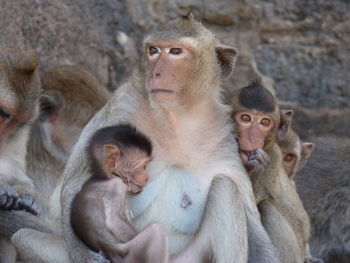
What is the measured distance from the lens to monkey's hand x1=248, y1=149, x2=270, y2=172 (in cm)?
583

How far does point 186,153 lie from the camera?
562 centimetres

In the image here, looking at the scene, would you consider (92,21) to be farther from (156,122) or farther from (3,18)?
(156,122)

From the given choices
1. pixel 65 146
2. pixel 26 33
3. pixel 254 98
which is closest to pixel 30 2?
pixel 26 33

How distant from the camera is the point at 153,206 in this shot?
5.46 meters

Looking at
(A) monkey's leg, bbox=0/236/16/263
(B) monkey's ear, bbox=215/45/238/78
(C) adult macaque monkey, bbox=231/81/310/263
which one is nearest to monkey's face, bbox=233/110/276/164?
(C) adult macaque monkey, bbox=231/81/310/263

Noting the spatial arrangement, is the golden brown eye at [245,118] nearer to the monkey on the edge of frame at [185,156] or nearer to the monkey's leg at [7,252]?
the monkey on the edge of frame at [185,156]

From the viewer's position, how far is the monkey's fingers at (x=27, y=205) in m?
6.10

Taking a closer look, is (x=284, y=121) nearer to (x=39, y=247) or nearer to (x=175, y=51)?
(x=175, y=51)

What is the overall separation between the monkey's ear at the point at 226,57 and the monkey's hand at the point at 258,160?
0.50 m

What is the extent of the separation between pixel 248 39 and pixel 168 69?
10.1 feet

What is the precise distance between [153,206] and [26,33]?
268 cm

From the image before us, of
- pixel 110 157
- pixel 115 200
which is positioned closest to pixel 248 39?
pixel 110 157

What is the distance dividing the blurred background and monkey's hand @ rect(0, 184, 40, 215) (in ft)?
6.09

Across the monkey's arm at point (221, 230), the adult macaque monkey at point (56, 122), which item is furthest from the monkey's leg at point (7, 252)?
the monkey's arm at point (221, 230)
